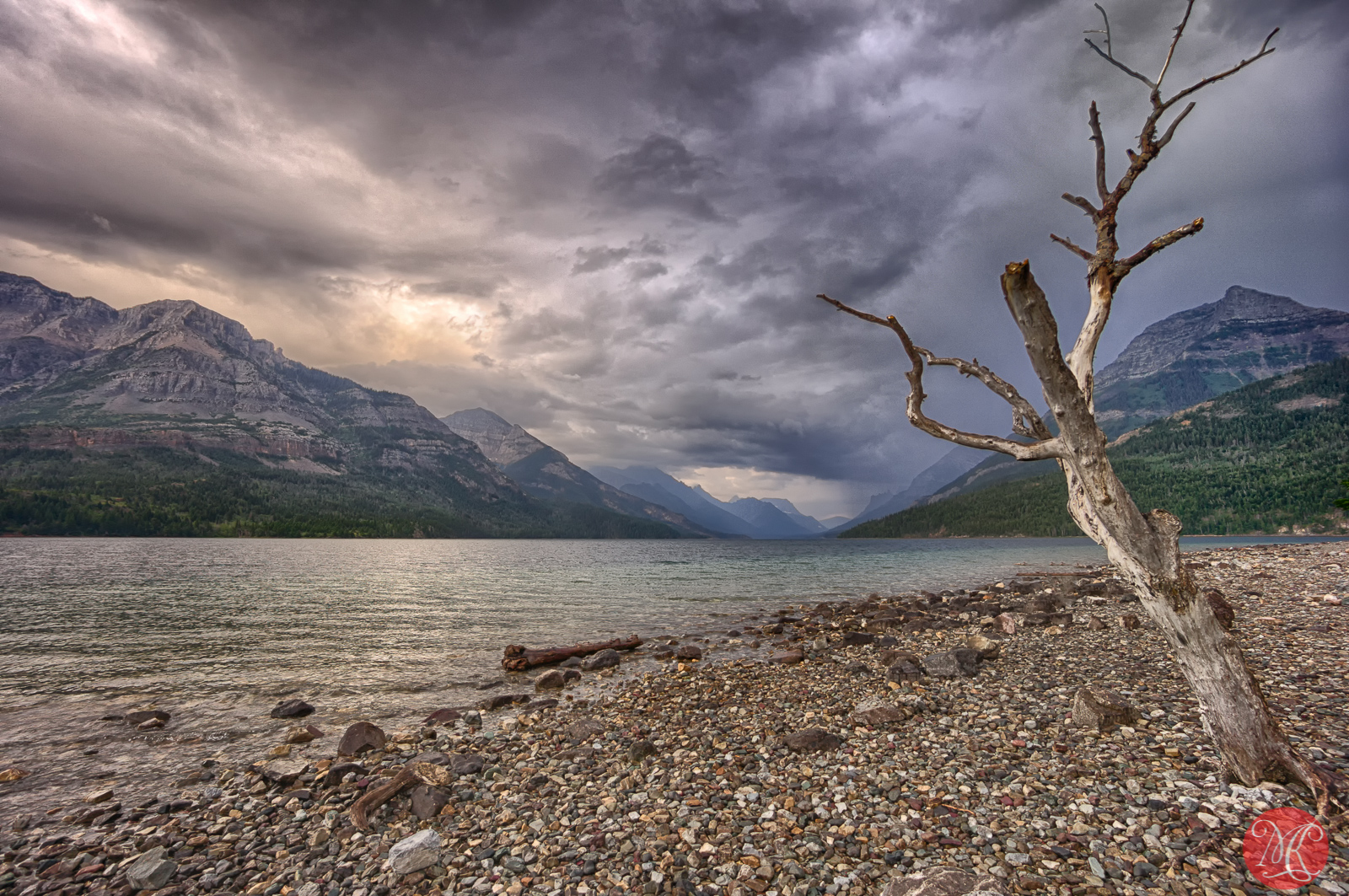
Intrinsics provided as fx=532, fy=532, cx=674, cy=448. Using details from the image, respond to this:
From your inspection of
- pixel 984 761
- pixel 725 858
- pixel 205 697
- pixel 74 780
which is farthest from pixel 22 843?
pixel 984 761

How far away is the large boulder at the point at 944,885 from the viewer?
5.95m

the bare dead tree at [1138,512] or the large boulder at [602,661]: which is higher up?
the bare dead tree at [1138,512]

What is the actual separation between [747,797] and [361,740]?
945 cm

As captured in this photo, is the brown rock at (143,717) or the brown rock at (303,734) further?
the brown rock at (143,717)

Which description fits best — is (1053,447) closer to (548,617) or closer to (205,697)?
(205,697)

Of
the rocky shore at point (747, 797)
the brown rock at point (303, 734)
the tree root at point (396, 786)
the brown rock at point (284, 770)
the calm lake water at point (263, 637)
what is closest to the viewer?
the rocky shore at point (747, 797)

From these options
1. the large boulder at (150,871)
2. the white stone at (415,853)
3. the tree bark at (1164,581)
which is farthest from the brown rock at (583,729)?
the tree bark at (1164,581)

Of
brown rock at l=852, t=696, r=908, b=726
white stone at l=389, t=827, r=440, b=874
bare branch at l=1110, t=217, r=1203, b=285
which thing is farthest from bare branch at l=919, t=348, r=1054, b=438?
white stone at l=389, t=827, r=440, b=874

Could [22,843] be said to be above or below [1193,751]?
below

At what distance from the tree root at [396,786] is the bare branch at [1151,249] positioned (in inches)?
565

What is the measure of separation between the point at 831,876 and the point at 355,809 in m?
7.99

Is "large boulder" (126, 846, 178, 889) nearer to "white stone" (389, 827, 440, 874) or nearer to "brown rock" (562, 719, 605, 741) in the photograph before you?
"white stone" (389, 827, 440, 874)

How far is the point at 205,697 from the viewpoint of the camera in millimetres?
17500

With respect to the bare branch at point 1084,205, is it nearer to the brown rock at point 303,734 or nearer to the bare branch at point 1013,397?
the bare branch at point 1013,397
